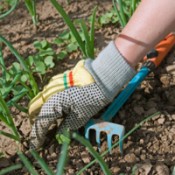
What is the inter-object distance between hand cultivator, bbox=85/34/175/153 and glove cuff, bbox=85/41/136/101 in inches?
4.7

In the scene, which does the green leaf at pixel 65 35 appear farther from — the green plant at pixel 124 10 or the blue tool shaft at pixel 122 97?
the blue tool shaft at pixel 122 97

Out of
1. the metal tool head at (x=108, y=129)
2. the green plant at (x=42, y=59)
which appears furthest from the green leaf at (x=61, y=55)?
the metal tool head at (x=108, y=129)

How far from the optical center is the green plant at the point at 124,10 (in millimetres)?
1884

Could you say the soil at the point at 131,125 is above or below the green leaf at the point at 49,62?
below

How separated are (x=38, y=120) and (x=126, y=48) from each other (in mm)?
454

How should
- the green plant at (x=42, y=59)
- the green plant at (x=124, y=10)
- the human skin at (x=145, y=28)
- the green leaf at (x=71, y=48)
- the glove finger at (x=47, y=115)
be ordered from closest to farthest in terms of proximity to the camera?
the human skin at (x=145, y=28) → the glove finger at (x=47, y=115) → the green plant at (x=124, y=10) → the green plant at (x=42, y=59) → the green leaf at (x=71, y=48)

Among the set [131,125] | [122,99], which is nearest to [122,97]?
[122,99]

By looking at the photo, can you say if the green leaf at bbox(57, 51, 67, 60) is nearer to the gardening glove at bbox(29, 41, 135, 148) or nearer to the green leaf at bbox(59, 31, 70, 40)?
the green leaf at bbox(59, 31, 70, 40)

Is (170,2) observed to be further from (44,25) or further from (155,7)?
(44,25)

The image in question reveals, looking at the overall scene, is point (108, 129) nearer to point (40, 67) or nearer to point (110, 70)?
point (110, 70)

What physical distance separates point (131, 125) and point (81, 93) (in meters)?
0.29

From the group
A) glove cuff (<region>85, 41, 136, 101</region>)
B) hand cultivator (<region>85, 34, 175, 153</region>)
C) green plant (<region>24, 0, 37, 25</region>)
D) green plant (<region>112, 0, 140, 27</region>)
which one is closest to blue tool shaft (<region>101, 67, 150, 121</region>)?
hand cultivator (<region>85, 34, 175, 153</region>)

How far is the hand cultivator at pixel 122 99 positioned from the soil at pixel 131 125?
2.5 inches

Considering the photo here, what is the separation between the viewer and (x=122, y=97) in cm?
180
